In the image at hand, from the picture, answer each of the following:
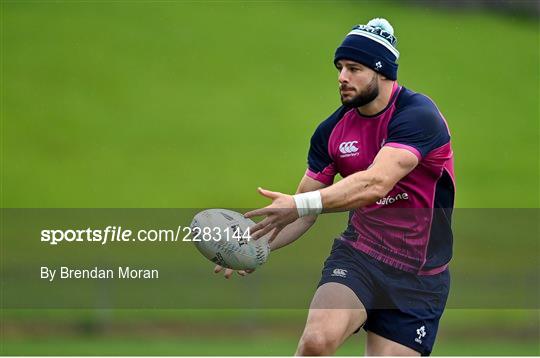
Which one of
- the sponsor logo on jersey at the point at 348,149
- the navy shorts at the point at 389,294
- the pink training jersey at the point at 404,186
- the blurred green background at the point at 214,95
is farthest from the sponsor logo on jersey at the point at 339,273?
the blurred green background at the point at 214,95

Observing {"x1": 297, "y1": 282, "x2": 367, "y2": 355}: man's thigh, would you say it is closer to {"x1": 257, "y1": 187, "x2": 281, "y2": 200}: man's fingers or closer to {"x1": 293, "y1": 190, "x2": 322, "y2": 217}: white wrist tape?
{"x1": 293, "y1": 190, "x2": 322, "y2": 217}: white wrist tape

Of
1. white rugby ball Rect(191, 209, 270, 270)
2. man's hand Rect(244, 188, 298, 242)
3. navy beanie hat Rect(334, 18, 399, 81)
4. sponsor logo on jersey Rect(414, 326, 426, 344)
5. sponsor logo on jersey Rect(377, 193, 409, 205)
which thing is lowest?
sponsor logo on jersey Rect(414, 326, 426, 344)

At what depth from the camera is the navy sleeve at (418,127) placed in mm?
7020

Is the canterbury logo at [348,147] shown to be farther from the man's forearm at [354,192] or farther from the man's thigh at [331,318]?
the man's thigh at [331,318]

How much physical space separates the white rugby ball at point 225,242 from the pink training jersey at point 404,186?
0.73m

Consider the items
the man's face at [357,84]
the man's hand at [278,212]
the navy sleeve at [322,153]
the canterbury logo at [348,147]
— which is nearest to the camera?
the man's hand at [278,212]

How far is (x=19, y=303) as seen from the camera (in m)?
20.9

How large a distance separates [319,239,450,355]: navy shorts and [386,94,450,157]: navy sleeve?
90 centimetres

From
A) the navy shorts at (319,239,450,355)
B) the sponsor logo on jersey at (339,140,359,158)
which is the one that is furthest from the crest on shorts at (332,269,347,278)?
the sponsor logo on jersey at (339,140,359,158)

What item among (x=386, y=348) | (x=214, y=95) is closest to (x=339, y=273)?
(x=386, y=348)

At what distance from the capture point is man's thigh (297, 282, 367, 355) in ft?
22.2

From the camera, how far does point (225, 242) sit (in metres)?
7.24

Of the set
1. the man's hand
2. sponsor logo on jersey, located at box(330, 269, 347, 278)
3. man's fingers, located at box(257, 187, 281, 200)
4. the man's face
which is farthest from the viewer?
sponsor logo on jersey, located at box(330, 269, 347, 278)

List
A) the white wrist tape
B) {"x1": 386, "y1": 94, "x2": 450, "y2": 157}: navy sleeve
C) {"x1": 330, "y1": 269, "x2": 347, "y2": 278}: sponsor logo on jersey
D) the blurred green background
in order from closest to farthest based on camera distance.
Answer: the white wrist tape < {"x1": 386, "y1": 94, "x2": 450, "y2": 157}: navy sleeve < {"x1": 330, "y1": 269, "x2": 347, "y2": 278}: sponsor logo on jersey < the blurred green background
